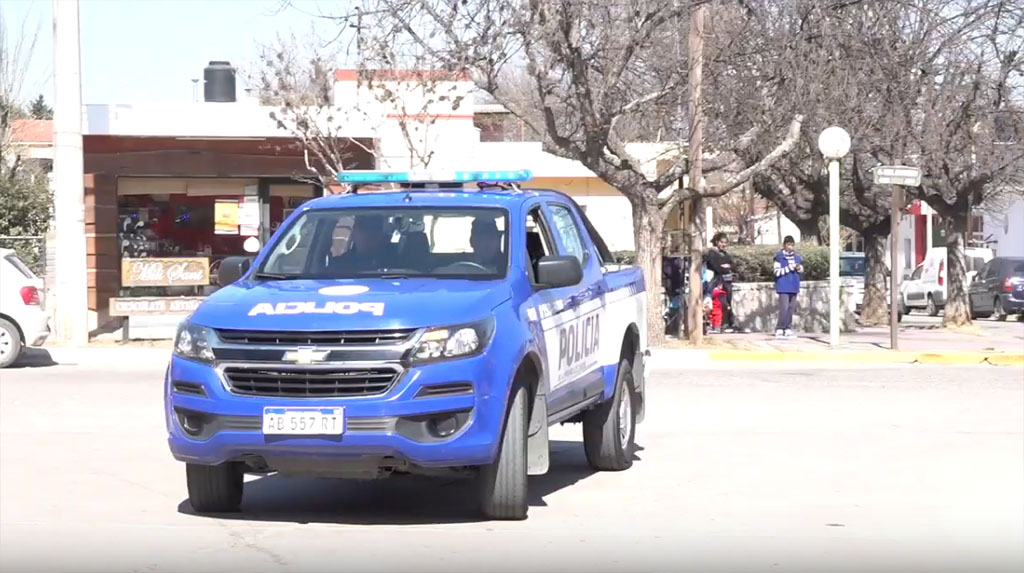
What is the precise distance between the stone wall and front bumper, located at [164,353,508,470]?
63.8 feet

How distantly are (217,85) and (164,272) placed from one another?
939cm

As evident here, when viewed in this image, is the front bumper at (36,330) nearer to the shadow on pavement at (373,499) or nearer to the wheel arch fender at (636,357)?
the shadow on pavement at (373,499)

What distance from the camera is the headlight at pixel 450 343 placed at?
719cm

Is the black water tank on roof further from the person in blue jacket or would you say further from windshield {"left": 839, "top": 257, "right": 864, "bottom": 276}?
windshield {"left": 839, "top": 257, "right": 864, "bottom": 276}

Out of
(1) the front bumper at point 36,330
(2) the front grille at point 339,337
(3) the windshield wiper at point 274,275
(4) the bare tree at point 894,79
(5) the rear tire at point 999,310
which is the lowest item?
(5) the rear tire at point 999,310

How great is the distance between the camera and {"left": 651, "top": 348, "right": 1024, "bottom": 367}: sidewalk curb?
20.1m

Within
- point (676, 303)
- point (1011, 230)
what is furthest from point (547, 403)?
point (1011, 230)

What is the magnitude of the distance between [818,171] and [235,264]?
71.3ft

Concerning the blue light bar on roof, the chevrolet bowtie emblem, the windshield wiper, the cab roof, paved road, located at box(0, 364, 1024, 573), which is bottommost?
paved road, located at box(0, 364, 1024, 573)

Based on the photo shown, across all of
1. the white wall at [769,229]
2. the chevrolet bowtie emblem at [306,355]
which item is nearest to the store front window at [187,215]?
the chevrolet bowtie emblem at [306,355]

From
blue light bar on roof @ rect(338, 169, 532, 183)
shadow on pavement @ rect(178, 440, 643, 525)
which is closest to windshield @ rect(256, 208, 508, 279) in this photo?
blue light bar on roof @ rect(338, 169, 532, 183)

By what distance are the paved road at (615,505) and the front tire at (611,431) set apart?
0.44ft

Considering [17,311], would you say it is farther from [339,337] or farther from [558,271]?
[339,337]

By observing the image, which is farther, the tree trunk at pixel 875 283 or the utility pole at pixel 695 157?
the tree trunk at pixel 875 283
